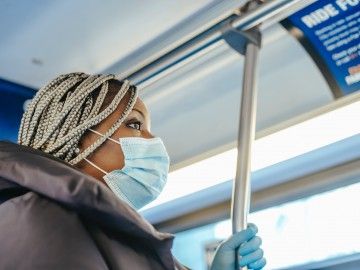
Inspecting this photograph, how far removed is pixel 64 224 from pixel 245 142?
63cm

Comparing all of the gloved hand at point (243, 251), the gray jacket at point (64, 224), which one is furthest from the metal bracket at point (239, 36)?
the gray jacket at point (64, 224)

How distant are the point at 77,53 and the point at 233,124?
30.3 inches

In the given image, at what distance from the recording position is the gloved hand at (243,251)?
4.84 ft

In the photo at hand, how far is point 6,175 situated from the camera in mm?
1193

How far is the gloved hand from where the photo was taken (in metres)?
1.48

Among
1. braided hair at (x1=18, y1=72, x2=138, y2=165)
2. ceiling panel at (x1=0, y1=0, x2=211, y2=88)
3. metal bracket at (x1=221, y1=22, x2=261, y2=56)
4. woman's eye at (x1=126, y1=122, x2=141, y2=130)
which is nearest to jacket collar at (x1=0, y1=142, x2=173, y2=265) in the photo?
braided hair at (x1=18, y1=72, x2=138, y2=165)

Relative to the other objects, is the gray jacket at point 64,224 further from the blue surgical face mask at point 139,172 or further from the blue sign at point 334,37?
the blue sign at point 334,37

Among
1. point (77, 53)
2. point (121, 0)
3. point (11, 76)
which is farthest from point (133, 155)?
point (11, 76)

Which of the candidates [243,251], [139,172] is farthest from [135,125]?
[243,251]

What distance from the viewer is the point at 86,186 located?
1140 mm

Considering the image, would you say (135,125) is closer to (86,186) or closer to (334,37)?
(86,186)

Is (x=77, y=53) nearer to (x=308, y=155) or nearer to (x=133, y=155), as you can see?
(x=133, y=155)

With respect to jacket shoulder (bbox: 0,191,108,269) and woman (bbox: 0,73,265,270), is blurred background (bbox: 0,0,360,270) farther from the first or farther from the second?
jacket shoulder (bbox: 0,191,108,269)

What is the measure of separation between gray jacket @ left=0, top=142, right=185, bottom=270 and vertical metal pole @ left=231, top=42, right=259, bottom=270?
0.31 meters
